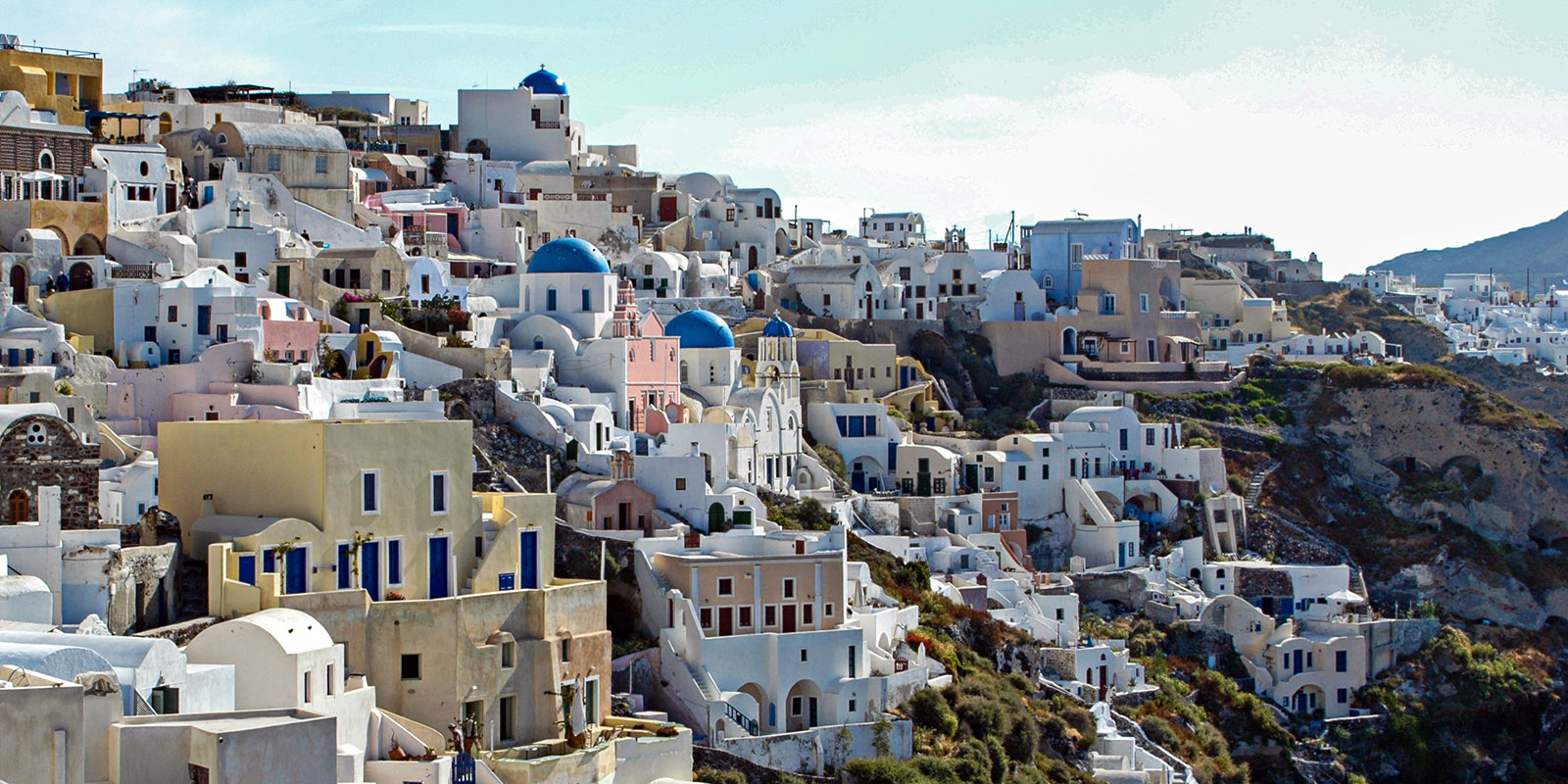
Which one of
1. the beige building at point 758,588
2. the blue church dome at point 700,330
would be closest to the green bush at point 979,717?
the beige building at point 758,588

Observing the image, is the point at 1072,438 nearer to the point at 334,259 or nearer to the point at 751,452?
the point at 751,452

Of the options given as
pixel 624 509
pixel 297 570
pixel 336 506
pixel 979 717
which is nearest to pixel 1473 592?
pixel 979 717

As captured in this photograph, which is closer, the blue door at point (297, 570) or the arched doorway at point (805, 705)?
the blue door at point (297, 570)

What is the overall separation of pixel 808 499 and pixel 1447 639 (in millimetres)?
19941

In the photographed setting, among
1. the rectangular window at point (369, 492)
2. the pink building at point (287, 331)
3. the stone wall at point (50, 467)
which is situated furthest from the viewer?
the pink building at point (287, 331)

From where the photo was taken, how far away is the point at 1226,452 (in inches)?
2576

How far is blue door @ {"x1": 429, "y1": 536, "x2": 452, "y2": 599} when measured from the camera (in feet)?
113

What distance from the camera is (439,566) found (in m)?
34.8

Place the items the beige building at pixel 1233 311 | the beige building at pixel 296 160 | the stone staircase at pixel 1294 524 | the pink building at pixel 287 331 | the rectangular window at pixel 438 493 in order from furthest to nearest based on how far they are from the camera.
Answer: the beige building at pixel 1233 311 < the stone staircase at pixel 1294 524 < the beige building at pixel 296 160 < the pink building at pixel 287 331 < the rectangular window at pixel 438 493

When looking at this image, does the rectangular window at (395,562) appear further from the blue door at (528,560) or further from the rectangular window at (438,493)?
the blue door at (528,560)

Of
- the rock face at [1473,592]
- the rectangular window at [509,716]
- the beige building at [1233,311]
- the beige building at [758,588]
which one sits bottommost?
the rock face at [1473,592]

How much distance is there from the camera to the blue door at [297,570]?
32.3 m

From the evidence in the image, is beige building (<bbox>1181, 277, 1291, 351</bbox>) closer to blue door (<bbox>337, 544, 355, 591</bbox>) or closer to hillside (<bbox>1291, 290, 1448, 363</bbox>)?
hillside (<bbox>1291, 290, 1448, 363</bbox>)

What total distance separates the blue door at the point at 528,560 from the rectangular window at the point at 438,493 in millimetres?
1627
